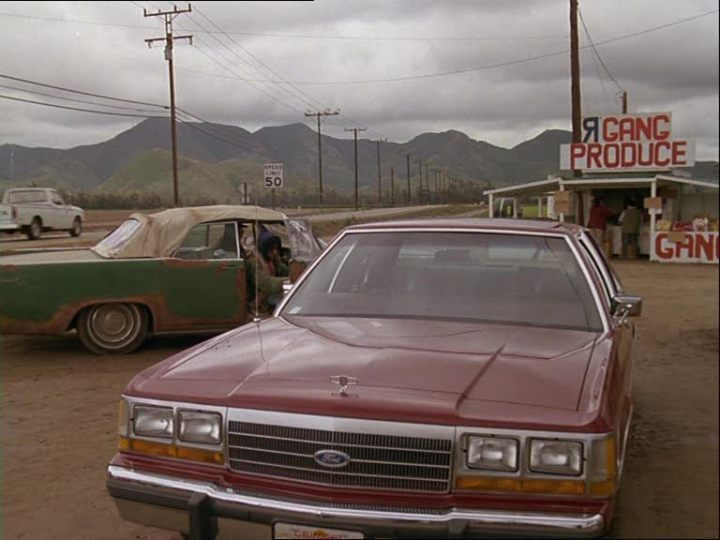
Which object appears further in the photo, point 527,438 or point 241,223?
point 241,223

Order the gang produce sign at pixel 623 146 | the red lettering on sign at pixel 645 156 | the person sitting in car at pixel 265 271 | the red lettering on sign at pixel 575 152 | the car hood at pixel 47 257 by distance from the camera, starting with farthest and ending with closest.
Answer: the person sitting in car at pixel 265 271, the car hood at pixel 47 257, the red lettering on sign at pixel 575 152, the red lettering on sign at pixel 645 156, the gang produce sign at pixel 623 146

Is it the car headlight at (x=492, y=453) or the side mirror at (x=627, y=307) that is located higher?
the side mirror at (x=627, y=307)

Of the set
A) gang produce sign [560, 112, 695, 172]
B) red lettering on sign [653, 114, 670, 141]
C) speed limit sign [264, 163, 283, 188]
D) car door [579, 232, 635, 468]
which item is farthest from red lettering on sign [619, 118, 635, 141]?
speed limit sign [264, 163, 283, 188]

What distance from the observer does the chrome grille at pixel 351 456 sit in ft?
8.73

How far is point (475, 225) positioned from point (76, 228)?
25.1 m

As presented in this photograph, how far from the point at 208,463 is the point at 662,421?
1.68m

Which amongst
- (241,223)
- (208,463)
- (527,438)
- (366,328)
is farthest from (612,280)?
(241,223)

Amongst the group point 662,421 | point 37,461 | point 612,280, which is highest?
point 612,280

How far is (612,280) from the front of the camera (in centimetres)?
479

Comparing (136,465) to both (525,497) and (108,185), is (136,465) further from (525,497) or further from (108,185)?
(108,185)

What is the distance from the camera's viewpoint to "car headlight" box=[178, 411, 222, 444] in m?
2.94

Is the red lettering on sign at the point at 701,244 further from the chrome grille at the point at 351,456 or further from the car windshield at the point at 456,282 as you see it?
the chrome grille at the point at 351,456

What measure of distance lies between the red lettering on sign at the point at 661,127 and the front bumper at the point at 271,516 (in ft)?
7.24

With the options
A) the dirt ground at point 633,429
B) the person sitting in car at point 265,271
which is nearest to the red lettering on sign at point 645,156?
the dirt ground at point 633,429
